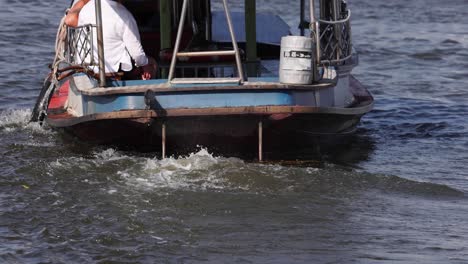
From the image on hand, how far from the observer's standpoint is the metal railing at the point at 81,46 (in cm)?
906

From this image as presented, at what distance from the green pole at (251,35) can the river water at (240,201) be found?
87 cm

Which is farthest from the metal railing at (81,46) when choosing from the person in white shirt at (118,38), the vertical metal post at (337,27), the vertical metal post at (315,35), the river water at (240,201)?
the vertical metal post at (337,27)

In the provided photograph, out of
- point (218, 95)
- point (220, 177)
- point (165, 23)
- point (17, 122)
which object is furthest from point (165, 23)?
point (17, 122)

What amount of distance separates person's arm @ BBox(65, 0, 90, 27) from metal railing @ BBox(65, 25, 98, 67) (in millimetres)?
101

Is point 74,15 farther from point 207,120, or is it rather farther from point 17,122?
point 17,122

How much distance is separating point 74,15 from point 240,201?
2.69m

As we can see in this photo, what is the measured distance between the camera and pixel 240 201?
8.35 metres

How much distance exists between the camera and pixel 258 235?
24.5 ft

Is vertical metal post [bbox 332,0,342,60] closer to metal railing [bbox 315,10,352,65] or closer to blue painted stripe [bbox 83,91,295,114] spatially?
metal railing [bbox 315,10,352,65]

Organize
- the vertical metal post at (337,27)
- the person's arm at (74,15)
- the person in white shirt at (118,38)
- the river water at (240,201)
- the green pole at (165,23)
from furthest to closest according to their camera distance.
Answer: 1. the vertical metal post at (337,27)
2. the person's arm at (74,15)
3. the green pole at (165,23)
4. the person in white shirt at (118,38)
5. the river water at (240,201)

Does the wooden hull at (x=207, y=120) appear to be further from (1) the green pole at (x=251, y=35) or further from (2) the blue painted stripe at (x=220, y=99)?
(1) the green pole at (x=251, y=35)

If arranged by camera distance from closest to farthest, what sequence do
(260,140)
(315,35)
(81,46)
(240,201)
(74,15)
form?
(240,201)
(315,35)
(260,140)
(81,46)
(74,15)

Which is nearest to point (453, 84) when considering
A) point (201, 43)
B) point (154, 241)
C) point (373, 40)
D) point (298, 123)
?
point (373, 40)

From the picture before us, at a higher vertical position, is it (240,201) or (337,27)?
(337,27)
